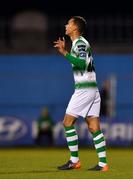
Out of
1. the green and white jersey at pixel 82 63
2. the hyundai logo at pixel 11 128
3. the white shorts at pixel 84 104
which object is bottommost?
the hyundai logo at pixel 11 128

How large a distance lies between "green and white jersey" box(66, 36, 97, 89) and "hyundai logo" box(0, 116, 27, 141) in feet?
35.0

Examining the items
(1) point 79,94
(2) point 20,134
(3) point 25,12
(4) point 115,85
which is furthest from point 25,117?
(1) point 79,94

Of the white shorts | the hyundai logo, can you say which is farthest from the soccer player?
the hyundai logo

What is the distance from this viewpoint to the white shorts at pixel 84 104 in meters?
10.5

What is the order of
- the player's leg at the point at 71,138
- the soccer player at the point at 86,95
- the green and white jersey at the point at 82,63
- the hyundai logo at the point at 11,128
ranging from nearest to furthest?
the green and white jersey at the point at 82,63, the soccer player at the point at 86,95, the player's leg at the point at 71,138, the hyundai logo at the point at 11,128

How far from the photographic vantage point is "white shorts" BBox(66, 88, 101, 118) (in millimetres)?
10539

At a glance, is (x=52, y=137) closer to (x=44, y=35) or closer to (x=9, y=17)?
(x=44, y=35)

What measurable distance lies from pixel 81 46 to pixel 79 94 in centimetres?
67

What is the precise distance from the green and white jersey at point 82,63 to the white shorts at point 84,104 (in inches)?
3.7

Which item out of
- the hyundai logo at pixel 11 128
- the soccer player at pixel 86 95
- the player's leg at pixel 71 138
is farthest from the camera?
the hyundai logo at pixel 11 128

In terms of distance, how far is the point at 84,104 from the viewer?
34.6ft

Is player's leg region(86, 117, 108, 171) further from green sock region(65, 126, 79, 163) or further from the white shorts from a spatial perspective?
green sock region(65, 126, 79, 163)

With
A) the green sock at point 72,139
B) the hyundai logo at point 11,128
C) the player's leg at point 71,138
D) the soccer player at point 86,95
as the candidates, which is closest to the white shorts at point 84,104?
the soccer player at point 86,95

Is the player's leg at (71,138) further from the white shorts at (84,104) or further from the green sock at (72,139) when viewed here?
the white shorts at (84,104)
